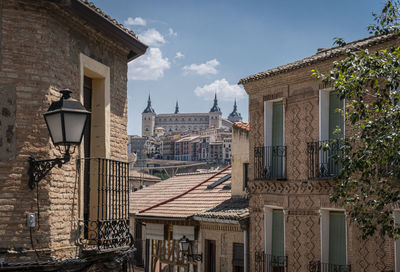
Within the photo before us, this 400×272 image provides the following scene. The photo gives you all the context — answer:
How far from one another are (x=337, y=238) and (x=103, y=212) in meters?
6.86

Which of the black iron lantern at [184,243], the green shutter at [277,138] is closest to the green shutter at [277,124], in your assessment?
the green shutter at [277,138]

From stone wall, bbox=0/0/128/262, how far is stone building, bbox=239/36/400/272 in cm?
697

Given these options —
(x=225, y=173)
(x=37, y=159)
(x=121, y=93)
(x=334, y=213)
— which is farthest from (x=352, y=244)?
(x=225, y=173)

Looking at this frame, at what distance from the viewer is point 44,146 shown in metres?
8.37

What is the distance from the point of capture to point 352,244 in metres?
13.7

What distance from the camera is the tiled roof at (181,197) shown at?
19797 mm

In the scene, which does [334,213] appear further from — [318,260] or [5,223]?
[5,223]

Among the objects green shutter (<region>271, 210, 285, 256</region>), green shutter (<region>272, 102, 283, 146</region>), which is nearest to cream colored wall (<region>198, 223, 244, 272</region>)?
green shutter (<region>271, 210, 285, 256</region>)

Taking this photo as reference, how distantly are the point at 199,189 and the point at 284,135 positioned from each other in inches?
283

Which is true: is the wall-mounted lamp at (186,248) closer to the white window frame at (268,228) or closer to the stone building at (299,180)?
the stone building at (299,180)

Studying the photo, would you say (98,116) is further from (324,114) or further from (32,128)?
(324,114)

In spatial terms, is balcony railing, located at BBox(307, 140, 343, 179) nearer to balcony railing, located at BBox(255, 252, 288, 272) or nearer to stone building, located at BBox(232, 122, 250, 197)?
balcony railing, located at BBox(255, 252, 288, 272)

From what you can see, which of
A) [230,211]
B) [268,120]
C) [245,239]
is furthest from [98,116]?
[230,211]

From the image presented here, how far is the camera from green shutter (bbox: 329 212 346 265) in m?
14.1
